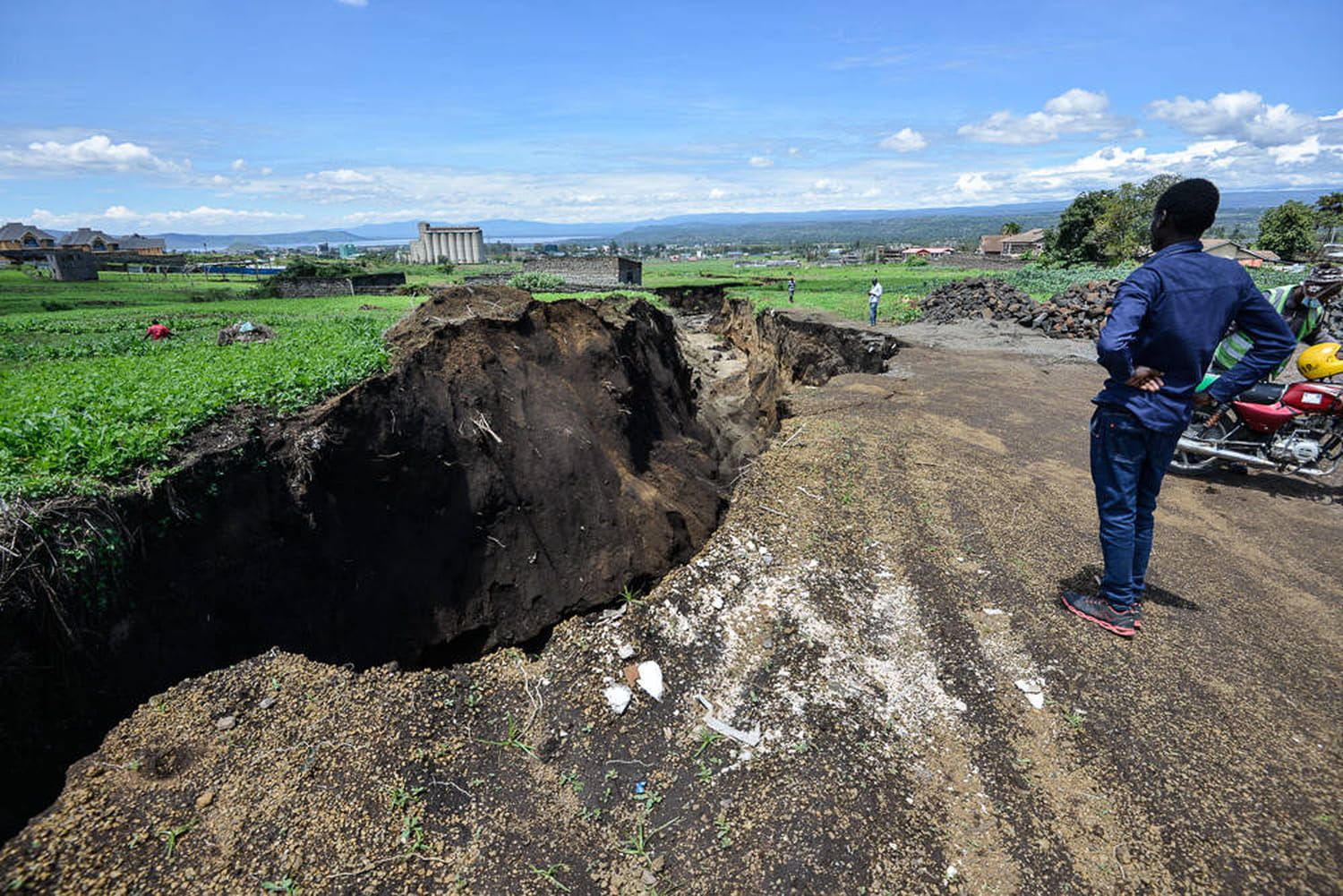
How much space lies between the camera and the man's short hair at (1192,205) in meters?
3.63

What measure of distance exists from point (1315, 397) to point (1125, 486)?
455 centimetres

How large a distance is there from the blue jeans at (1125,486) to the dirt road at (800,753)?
48 centimetres

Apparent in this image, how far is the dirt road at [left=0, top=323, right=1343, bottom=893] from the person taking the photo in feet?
9.22

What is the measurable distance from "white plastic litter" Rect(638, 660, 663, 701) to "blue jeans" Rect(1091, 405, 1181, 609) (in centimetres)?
313

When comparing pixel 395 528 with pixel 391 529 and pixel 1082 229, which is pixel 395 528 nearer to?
pixel 391 529

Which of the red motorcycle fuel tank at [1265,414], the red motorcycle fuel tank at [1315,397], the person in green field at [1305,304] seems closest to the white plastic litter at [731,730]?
the person in green field at [1305,304]

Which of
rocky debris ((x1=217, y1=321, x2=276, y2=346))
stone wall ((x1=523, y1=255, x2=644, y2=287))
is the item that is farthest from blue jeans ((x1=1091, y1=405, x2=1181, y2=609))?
stone wall ((x1=523, y1=255, x2=644, y2=287))

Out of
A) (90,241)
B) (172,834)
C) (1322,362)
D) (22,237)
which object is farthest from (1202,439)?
(90,241)

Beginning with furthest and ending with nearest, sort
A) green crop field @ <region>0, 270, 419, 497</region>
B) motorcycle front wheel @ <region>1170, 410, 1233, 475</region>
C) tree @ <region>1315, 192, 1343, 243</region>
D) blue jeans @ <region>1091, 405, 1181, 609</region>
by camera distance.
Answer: tree @ <region>1315, 192, 1343, 243</region>, motorcycle front wheel @ <region>1170, 410, 1233, 475</region>, blue jeans @ <region>1091, 405, 1181, 609</region>, green crop field @ <region>0, 270, 419, 497</region>

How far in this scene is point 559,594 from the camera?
6062mm

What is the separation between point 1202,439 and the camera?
23.2 ft

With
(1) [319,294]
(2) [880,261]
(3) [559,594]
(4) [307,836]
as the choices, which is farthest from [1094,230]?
(4) [307,836]

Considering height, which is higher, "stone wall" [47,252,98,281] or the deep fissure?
"stone wall" [47,252,98,281]

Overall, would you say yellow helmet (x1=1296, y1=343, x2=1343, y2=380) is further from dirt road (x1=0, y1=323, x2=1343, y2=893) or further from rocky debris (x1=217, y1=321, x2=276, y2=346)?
rocky debris (x1=217, y1=321, x2=276, y2=346)
